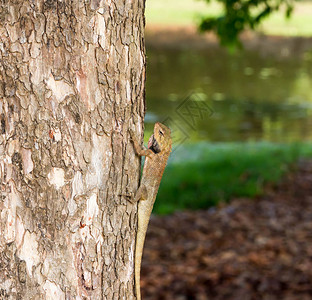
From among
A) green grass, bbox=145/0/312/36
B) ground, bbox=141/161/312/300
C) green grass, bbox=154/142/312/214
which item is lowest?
ground, bbox=141/161/312/300

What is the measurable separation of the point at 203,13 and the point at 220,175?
19.4 meters

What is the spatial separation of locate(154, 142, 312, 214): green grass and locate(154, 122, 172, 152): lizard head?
414 cm

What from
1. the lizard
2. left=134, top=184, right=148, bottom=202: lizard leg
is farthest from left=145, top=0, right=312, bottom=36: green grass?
left=134, top=184, right=148, bottom=202: lizard leg

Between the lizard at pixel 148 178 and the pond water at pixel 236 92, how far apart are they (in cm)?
504

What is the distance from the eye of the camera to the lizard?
6.46 ft

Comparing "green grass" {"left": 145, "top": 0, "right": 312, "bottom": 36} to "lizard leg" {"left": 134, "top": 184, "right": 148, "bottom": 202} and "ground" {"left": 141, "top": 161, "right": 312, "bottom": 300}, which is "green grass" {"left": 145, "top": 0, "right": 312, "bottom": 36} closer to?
"ground" {"left": 141, "top": 161, "right": 312, "bottom": 300}

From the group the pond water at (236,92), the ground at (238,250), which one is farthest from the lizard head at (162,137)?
the pond water at (236,92)

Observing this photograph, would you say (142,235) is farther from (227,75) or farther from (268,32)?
(268,32)

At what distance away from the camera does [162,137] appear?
2504 millimetres

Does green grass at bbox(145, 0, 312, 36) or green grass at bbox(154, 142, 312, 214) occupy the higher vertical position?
green grass at bbox(145, 0, 312, 36)

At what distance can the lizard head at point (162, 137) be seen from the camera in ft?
8.02

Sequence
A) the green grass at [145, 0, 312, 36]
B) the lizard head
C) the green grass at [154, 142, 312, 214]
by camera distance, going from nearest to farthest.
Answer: the lizard head, the green grass at [154, 142, 312, 214], the green grass at [145, 0, 312, 36]

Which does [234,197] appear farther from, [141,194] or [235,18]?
[141,194]

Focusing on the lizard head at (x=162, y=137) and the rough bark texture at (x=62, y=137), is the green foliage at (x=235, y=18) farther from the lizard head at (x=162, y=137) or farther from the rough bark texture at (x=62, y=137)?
the rough bark texture at (x=62, y=137)
